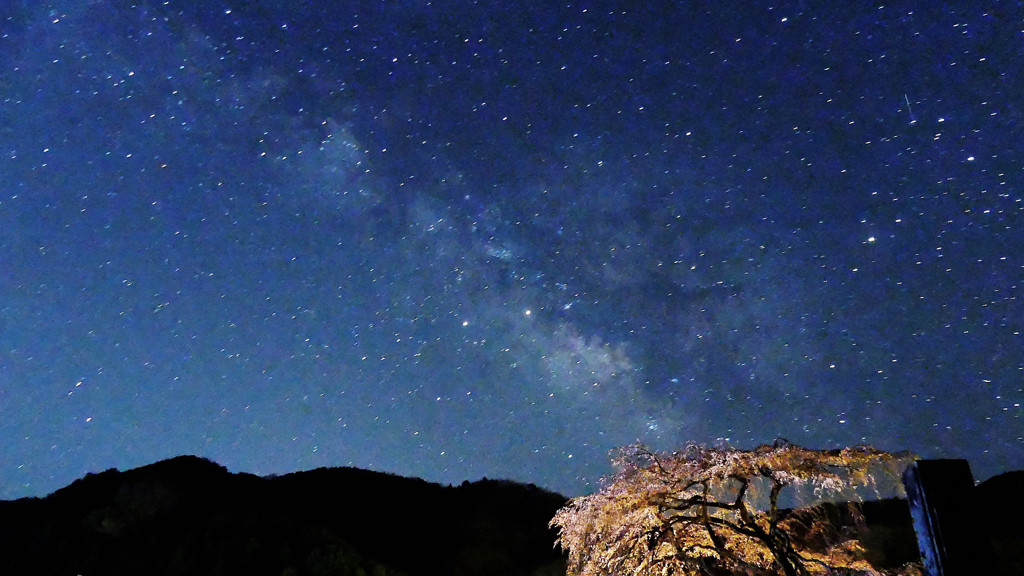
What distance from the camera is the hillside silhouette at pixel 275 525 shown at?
2373 cm

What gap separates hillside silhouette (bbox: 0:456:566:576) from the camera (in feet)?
77.9

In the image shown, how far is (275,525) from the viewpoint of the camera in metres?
24.7

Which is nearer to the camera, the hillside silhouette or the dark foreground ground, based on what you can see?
the dark foreground ground

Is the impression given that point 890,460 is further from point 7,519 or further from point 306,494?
point 7,519

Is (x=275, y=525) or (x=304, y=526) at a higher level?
(x=304, y=526)

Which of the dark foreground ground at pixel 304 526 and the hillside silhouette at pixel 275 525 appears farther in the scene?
the hillside silhouette at pixel 275 525

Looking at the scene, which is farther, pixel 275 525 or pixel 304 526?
pixel 304 526

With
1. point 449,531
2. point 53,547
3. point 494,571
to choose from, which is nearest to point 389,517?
point 449,531

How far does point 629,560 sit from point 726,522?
5.78ft

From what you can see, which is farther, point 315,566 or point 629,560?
point 315,566

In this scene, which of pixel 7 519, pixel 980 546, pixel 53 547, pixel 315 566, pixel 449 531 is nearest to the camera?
pixel 980 546

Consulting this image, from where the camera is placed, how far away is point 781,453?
30.8ft

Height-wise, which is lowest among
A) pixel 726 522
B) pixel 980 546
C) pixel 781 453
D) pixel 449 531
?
pixel 980 546

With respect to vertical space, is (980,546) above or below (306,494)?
below
